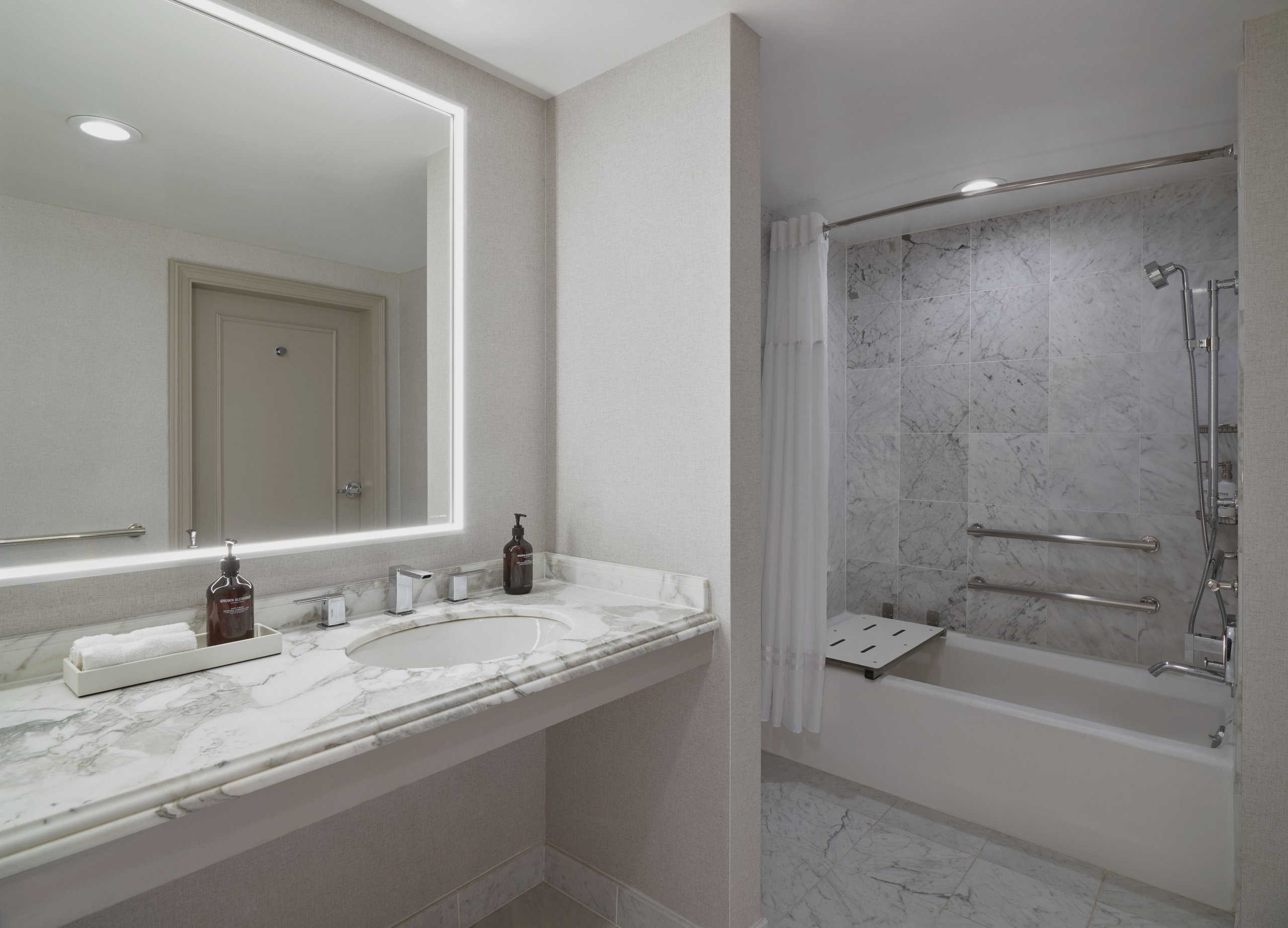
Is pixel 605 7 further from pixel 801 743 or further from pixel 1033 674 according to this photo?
pixel 1033 674

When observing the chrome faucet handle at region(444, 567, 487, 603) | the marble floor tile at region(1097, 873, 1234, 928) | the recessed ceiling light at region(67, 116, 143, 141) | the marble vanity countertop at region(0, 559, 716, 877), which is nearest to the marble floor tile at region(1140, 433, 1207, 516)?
the marble floor tile at region(1097, 873, 1234, 928)

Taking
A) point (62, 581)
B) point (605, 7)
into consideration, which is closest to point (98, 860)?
point (62, 581)

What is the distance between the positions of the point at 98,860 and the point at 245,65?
153 centimetres

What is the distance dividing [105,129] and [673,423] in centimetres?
135

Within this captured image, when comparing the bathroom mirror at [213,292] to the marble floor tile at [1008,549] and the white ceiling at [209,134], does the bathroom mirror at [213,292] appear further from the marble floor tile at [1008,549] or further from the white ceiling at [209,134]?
the marble floor tile at [1008,549]

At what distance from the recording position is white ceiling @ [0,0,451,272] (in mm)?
1277

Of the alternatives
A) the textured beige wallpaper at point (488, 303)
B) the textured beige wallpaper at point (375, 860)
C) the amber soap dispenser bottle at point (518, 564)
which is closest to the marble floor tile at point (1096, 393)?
the textured beige wallpaper at point (488, 303)

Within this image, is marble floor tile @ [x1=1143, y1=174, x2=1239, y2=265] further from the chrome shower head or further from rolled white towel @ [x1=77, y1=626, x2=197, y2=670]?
rolled white towel @ [x1=77, y1=626, x2=197, y2=670]

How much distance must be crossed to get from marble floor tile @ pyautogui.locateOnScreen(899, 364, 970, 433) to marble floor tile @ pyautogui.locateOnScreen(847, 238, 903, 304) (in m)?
0.41

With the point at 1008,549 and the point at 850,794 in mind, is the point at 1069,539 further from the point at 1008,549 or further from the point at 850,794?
the point at 850,794

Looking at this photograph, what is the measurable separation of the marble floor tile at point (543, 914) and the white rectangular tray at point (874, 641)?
4.31 feet

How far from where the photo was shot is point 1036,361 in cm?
307

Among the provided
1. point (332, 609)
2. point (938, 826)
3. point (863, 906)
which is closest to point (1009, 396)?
point (938, 826)

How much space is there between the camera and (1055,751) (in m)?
2.26
